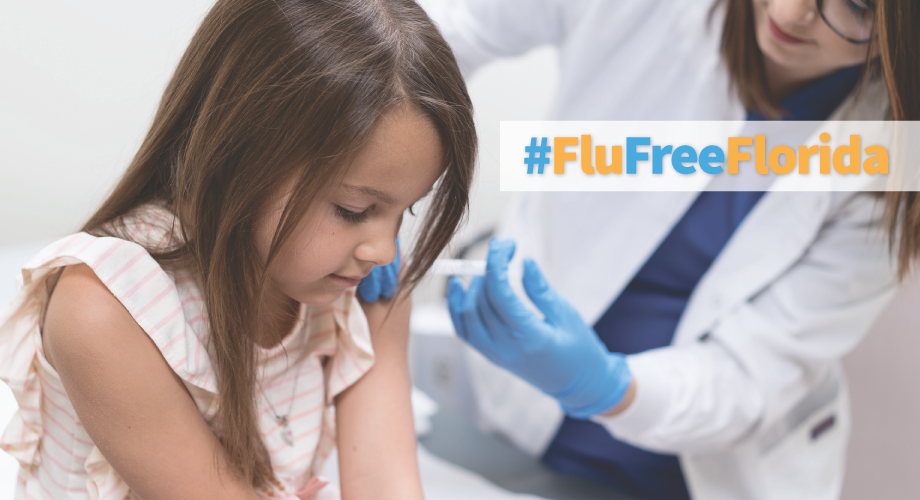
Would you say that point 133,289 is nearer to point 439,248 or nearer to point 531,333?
point 439,248

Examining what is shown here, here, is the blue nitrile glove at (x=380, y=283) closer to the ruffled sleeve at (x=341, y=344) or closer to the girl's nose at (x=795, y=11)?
the ruffled sleeve at (x=341, y=344)

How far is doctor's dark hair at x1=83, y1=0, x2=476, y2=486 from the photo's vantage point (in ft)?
2.17

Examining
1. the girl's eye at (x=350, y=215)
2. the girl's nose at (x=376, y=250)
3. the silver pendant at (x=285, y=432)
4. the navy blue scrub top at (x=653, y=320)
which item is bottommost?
the navy blue scrub top at (x=653, y=320)

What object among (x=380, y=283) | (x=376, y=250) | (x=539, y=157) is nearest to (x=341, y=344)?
(x=380, y=283)

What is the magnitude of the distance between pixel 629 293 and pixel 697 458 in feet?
0.98

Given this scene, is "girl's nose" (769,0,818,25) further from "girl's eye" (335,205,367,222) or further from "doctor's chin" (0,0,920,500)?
"girl's eye" (335,205,367,222)

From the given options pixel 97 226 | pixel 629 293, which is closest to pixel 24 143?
pixel 97 226

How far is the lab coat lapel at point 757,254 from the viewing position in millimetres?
1231

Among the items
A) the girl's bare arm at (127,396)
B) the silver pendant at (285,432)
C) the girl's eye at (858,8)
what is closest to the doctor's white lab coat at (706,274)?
the girl's eye at (858,8)

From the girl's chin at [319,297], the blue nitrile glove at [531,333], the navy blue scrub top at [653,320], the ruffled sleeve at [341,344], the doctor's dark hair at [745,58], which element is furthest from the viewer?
the navy blue scrub top at [653,320]

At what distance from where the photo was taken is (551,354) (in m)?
1.07

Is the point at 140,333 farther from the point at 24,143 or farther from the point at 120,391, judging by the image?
the point at 24,143

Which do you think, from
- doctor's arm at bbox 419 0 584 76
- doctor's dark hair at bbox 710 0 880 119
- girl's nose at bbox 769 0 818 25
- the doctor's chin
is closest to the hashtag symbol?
the doctor's chin

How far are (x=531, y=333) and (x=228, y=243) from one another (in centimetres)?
47
